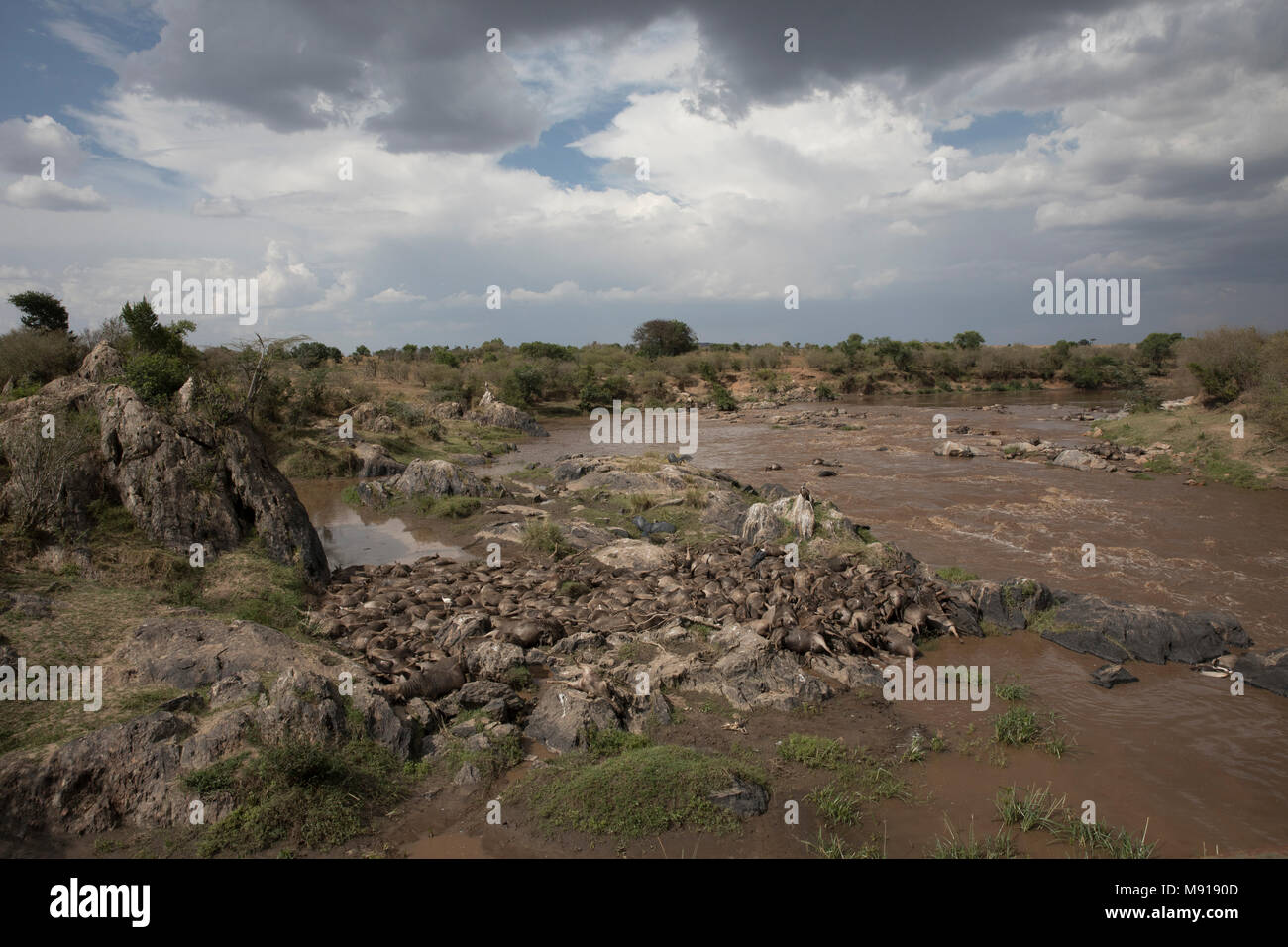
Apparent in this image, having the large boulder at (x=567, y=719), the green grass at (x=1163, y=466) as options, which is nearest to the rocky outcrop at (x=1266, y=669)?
the large boulder at (x=567, y=719)

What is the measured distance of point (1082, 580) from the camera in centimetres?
1296

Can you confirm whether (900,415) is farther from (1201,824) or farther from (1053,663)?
(1201,824)

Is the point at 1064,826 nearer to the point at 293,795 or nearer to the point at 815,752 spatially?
the point at 815,752

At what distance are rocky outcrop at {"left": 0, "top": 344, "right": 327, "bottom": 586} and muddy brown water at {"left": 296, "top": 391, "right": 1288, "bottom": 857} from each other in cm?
357

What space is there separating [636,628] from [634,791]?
419cm

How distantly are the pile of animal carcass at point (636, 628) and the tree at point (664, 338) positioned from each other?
199 feet

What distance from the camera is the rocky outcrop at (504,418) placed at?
125 ft

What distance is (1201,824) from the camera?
6.11m

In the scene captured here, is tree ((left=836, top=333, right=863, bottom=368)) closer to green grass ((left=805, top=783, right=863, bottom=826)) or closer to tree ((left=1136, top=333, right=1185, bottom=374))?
tree ((left=1136, top=333, right=1185, bottom=374))

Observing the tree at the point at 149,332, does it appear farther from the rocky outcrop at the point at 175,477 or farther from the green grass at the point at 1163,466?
the green grass at the point at 1163,466

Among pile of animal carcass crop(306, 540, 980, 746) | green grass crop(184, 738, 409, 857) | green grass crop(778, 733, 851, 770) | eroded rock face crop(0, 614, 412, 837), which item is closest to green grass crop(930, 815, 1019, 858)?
green grass crop(778, 733, 851, 770)

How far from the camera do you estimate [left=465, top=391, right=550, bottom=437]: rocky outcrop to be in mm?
37969
